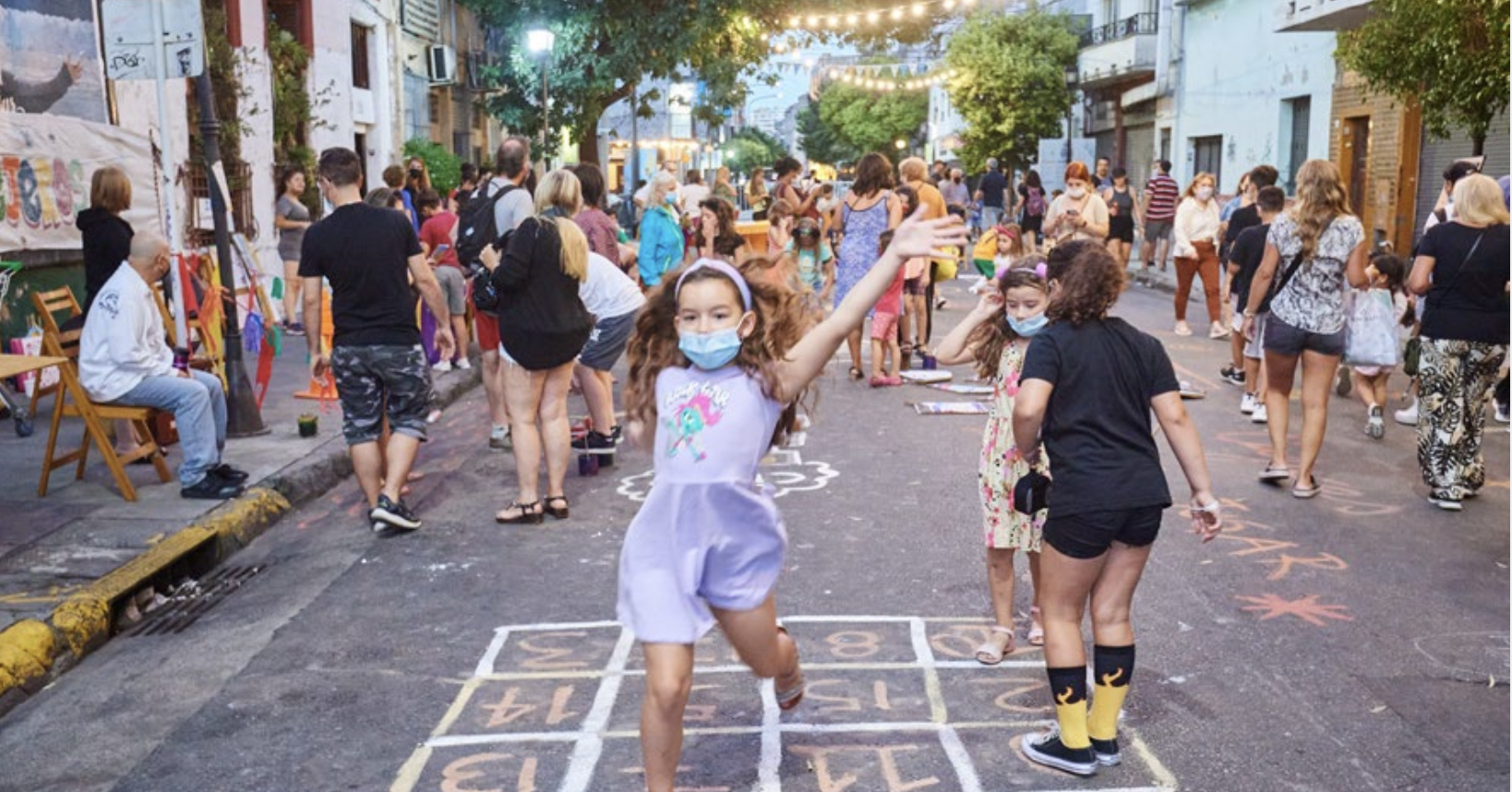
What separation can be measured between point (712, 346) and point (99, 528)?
168 inches

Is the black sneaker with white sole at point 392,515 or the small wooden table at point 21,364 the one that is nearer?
the small wooden table at point 21,364

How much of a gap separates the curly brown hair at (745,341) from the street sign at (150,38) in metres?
5.47

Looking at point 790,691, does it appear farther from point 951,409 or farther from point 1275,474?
point 951,409

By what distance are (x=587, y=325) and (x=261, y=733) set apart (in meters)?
3.27

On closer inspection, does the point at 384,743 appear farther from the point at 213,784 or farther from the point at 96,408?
the point at 96,408

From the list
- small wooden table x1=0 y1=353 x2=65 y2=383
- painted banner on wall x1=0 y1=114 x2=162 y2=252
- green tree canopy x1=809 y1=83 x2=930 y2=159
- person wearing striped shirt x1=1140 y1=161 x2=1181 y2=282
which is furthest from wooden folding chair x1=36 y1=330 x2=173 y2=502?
green tree canopy x1=809 y1=83 x2=930 y2=159

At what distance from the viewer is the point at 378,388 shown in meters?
7.02

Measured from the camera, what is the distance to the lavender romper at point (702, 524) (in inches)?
139

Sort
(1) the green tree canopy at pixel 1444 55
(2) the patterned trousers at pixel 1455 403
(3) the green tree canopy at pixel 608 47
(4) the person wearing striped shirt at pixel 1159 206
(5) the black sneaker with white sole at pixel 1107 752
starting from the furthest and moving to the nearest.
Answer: (3) the green tree canopy at pixel 608 47 → (4) the person wearing striped shirt at pixel 1159 206 → (1) the green tree canopy at pixel 1444 55 → (2) the patterned trousers at pixel 1455 403 → (5) the black sneaker with white sole at pixel 1107 752

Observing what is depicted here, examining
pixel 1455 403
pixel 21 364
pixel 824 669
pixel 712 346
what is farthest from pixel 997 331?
pixel 21 364

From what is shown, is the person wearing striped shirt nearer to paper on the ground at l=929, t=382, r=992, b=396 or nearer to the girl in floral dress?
paper on the ground at l=929, t=382, r=992, b=396

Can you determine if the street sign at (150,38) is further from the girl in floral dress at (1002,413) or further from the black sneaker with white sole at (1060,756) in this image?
the black sneaker with white sole at (1060,756)

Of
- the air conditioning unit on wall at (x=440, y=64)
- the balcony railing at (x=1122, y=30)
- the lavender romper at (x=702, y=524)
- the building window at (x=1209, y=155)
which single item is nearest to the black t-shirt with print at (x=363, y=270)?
the lavender romper at (x=702, y=524)

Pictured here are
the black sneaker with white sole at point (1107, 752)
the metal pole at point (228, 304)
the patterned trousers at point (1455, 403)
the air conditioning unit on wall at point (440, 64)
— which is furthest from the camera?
the air conditioning unit on wall at point (440, 64)
